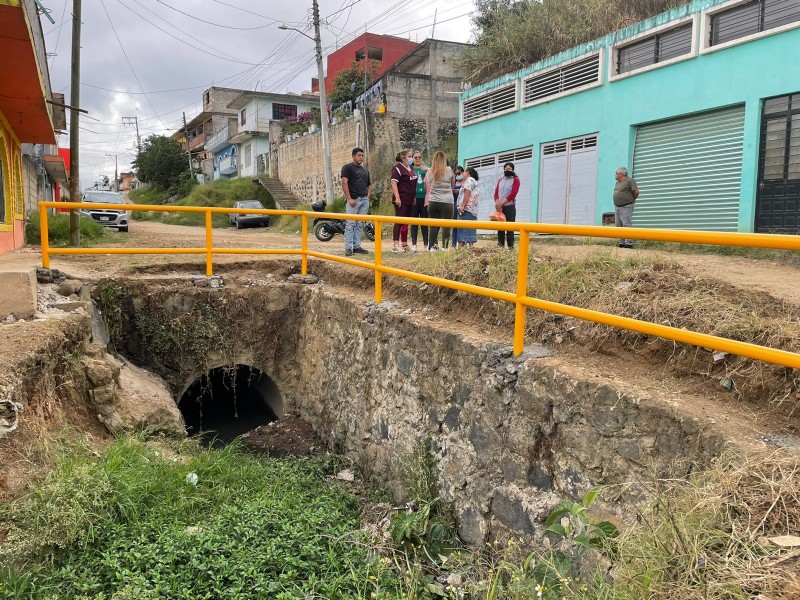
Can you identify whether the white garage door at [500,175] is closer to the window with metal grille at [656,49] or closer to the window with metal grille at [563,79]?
the window with metal grille at [563,79]

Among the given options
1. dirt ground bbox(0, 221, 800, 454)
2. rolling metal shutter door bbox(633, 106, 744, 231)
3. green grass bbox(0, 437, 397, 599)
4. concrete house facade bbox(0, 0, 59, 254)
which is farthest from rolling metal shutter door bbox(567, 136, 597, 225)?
concrete house facade bbox(0, 0, 59, 254)

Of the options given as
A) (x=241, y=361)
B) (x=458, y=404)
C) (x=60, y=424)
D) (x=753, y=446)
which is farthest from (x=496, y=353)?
(x=241, y=361)

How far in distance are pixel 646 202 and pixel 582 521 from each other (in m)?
11.0

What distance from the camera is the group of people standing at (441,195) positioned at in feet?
27.8

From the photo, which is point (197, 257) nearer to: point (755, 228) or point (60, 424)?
point (60, 424)

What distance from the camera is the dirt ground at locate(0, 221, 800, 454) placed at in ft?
9.86

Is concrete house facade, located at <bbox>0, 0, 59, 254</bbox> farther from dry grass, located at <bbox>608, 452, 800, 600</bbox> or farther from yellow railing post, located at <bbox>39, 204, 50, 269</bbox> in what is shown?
dry grass, located at <bbox>608, 452, 800, 600</bbox>

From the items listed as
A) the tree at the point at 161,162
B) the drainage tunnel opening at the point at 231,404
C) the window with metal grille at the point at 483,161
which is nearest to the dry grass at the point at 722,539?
the drainage tunnel opening at the point at 231,404

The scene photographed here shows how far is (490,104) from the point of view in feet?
57.4

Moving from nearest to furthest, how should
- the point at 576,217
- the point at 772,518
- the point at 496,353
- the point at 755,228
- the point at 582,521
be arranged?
the point at 772,518
the point at 582,521
the point at 496,353
the point at 755,228
the point at 576,217

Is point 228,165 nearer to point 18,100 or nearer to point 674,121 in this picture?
point 18,100

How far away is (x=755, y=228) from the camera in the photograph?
10.4 m

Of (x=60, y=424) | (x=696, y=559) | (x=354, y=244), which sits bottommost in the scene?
(x=60, y=424)

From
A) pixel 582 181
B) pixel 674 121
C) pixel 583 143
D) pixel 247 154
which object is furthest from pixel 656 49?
pixel 247 154
